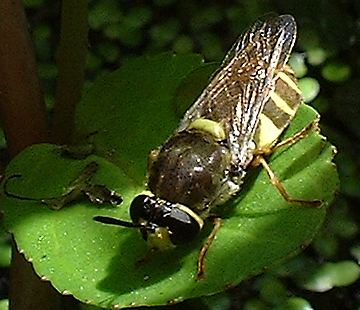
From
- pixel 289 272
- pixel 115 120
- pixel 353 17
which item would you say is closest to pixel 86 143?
pixel 115 120

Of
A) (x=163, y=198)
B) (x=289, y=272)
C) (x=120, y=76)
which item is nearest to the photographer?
(x=163, y=198)

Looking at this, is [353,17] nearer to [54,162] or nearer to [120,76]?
[120,76]

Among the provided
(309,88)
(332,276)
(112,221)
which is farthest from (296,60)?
(112,221)

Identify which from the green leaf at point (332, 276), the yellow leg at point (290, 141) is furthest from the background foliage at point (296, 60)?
the yellow leg at point (290, 141)

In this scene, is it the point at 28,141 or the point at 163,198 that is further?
the point at 28,141

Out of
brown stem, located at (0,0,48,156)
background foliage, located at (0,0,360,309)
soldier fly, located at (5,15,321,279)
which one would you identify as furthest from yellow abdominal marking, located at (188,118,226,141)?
background foliage, located at (0,0,360,309)

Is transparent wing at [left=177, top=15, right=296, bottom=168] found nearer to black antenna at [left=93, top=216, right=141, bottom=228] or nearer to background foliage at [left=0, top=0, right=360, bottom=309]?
black antenna at [left=93, top=216, right=141, bottom=228]

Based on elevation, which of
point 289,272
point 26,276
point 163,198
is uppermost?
point 163,198
